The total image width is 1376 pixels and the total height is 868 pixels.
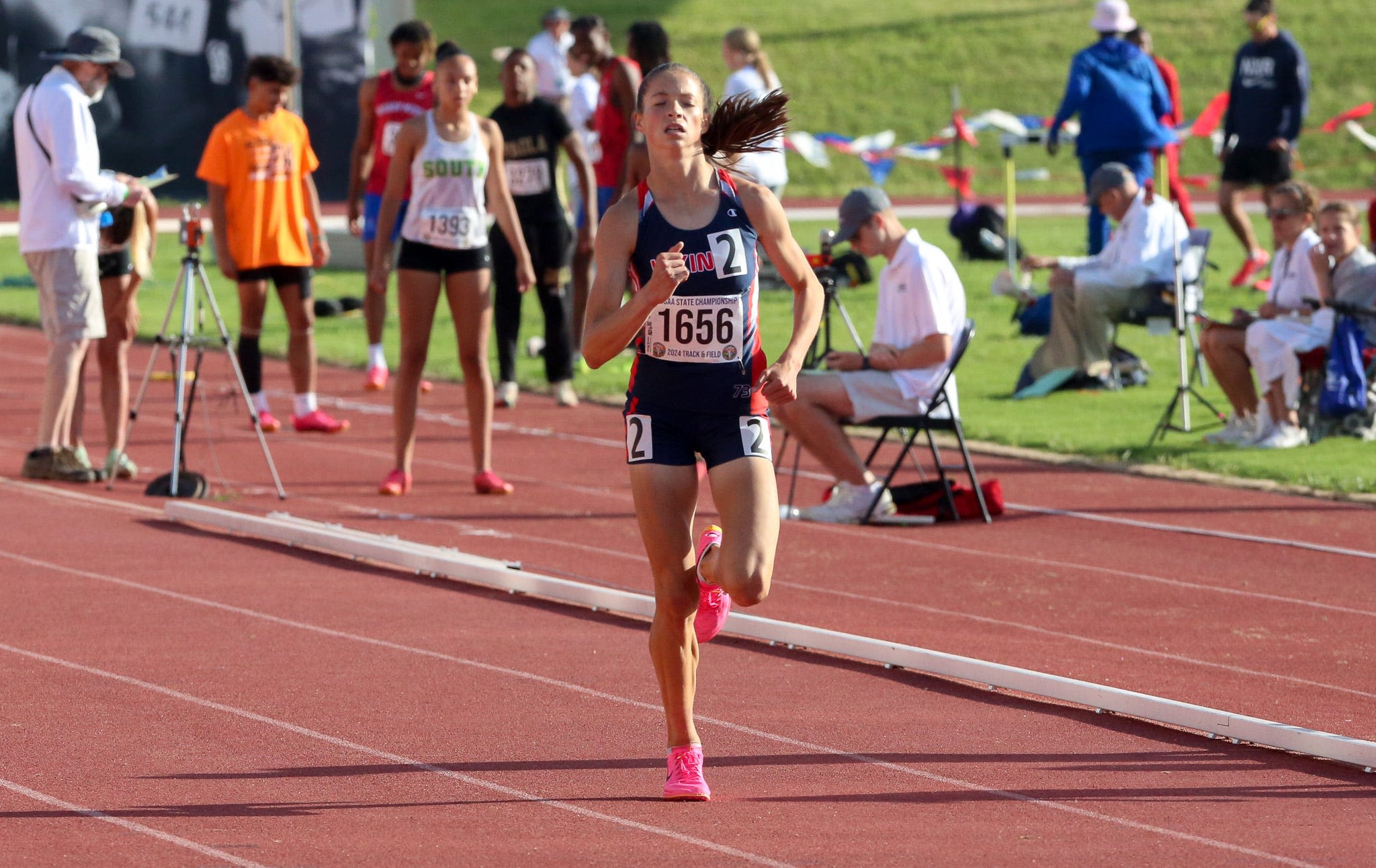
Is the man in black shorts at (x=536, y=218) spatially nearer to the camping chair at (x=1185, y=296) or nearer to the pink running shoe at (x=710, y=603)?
the camping chair at (x=1185, y=296)

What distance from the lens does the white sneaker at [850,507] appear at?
31.4 ft

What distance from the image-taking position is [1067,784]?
543cm

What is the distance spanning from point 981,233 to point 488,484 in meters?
10.3

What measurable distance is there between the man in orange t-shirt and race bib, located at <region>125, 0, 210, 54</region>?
16.2m

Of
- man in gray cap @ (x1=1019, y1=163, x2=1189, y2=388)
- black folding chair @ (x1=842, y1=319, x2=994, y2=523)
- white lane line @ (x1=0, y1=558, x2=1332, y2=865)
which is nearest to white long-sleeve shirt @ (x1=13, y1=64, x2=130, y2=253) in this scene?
white lane line @ (x1=0, y1=558, x2=1332, y2=865)

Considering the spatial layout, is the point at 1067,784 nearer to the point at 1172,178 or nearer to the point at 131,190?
the point at 131,190


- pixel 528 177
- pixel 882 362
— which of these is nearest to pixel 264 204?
pixel 528 177

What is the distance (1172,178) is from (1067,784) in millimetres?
13968

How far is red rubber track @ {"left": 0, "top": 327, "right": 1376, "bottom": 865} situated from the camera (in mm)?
4957

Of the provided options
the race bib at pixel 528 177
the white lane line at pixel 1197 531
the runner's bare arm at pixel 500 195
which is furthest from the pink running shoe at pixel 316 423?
the white lane line at pixel 1197 531

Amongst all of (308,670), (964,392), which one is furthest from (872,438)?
(308,670)

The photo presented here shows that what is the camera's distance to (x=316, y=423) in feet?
39.3

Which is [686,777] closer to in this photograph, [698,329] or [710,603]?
[710,603]

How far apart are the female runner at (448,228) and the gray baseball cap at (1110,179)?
440cm
